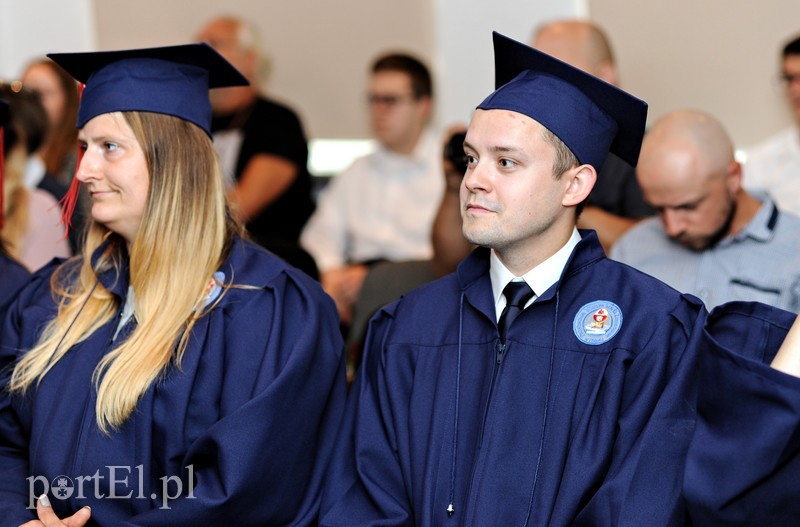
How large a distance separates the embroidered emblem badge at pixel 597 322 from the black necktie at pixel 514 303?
0.12 metres

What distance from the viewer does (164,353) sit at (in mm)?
2641

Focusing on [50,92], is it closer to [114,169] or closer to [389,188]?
[389,188]

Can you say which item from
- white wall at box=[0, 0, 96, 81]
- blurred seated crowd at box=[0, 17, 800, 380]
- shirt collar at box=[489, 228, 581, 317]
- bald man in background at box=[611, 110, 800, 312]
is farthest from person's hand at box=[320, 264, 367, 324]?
white wall at box=[0, 0, 96, 81]

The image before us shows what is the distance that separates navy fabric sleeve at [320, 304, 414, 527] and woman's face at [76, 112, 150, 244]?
659 millimetres

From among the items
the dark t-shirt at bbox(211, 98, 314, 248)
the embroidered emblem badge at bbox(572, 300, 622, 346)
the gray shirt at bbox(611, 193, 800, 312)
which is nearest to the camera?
the embroidered emblem badge at bbox(572, 300, 622, 346)

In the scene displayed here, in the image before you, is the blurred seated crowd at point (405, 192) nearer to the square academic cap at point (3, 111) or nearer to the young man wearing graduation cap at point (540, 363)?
the square academic cap at point (3, 111)

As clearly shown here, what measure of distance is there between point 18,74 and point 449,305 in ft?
14.7

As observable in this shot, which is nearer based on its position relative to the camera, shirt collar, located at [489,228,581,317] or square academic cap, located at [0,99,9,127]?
shirt collar, located at [489,228,581,317]

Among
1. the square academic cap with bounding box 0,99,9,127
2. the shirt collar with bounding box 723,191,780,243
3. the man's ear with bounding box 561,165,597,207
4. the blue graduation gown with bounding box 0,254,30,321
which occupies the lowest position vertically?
the blue graduation gown with bounding box 0,254,30,321

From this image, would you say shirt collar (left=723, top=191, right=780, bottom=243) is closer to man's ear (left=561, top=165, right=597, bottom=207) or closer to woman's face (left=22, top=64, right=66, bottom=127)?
man's ear (left=561, top=165, right=597, bottom=207)

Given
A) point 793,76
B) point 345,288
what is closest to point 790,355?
point 793,76

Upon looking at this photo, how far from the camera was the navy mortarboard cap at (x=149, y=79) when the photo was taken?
2738 mm

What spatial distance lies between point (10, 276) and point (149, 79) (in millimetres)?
910

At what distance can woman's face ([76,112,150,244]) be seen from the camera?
2.72 m
